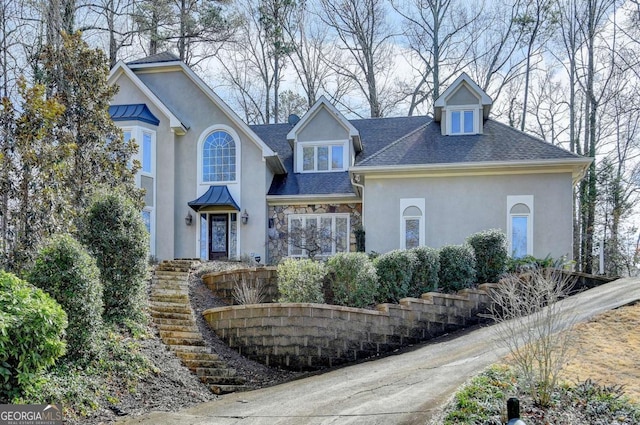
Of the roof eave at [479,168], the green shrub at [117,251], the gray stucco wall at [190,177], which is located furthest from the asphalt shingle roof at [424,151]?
the green shrub at [117,251]

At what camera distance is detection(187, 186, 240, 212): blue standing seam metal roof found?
56.0 feet

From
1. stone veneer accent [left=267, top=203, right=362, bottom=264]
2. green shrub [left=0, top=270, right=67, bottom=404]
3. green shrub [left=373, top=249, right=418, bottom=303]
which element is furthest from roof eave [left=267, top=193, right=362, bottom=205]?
green shrub [left=0, top=270, right=67, bottom=404]

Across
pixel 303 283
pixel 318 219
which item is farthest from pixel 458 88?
pixel 303 283

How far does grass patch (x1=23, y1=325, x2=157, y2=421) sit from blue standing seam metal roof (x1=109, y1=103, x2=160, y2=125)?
10.1m

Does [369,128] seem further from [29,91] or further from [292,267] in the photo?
[29,91]

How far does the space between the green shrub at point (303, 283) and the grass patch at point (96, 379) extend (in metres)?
3.32

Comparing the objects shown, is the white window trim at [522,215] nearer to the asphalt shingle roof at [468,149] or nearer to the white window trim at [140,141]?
the asphalt shingle roof at [468,149]

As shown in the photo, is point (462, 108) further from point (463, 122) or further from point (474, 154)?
point (474, 154)

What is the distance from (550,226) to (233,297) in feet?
28.6

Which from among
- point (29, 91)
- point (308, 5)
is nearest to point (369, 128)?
point (308, 5)

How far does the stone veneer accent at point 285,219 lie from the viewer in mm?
17391

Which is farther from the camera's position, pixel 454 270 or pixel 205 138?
pixel 205 138

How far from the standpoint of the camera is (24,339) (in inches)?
227

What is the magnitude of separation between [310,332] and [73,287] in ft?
12.7
